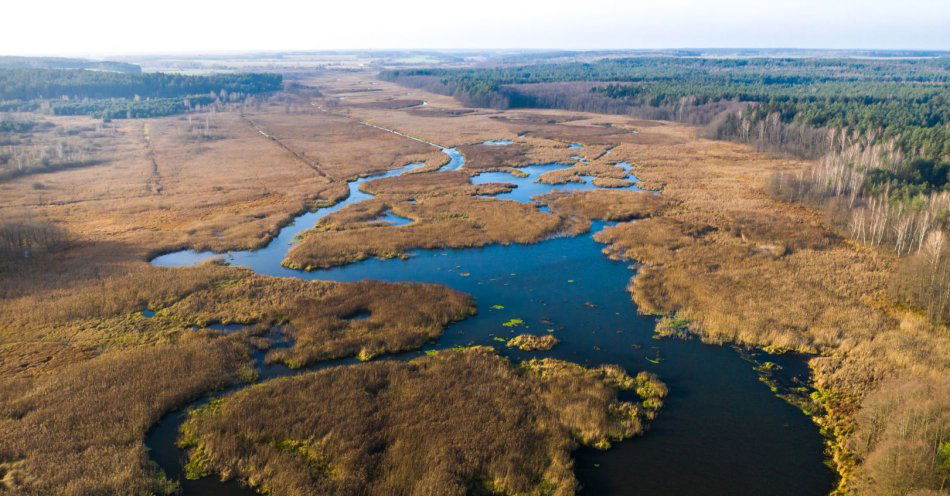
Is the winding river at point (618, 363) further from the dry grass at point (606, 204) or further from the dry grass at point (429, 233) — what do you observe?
the dry grass at point (606, 204)

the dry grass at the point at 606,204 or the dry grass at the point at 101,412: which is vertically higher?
the dry grass at the point at 606,204

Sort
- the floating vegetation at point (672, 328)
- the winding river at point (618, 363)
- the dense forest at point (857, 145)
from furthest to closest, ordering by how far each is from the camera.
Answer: the dense forest at point (857, 145), the floating vegetation at point (672, 328), the winding river at point (618, 363)

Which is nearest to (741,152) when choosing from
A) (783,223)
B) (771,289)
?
(783,223)

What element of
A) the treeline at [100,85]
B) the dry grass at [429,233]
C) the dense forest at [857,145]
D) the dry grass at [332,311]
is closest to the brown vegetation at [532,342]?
the dry grass at [332,311]

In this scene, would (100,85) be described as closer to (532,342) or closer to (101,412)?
(101,412)

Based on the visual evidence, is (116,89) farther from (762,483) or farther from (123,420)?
(762,483)

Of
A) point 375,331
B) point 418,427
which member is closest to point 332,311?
point 375,331

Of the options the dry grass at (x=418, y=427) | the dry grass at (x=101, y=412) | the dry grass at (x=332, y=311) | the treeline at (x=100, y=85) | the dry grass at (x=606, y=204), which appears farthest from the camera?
the treeline at (x=100, y=85)
